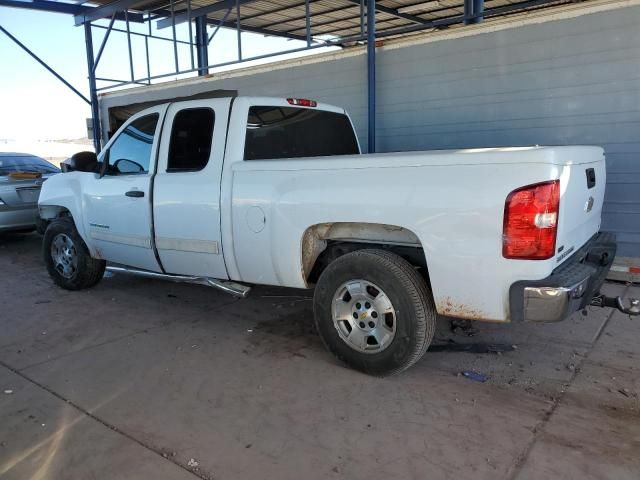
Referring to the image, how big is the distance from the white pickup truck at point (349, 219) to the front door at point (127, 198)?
19 mm

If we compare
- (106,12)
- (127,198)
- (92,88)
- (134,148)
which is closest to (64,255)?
(127,198)

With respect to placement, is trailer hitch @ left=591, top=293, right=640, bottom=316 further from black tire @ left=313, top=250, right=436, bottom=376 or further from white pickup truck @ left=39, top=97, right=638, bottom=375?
black tire @ left=313, top=250, right=436, bottom=376

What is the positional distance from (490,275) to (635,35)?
4322 mm

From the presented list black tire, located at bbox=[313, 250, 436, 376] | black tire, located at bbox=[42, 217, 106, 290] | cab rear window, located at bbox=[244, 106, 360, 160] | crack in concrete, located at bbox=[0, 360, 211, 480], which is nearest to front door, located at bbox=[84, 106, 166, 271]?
black tire, located at bbox=[42, 217, 106, 290]

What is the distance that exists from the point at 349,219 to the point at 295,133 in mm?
1636

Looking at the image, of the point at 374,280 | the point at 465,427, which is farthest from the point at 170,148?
the point at 465,427

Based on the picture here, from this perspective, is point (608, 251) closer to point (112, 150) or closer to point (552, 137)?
point (552, 137)

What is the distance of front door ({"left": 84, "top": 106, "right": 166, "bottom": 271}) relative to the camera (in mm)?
5062

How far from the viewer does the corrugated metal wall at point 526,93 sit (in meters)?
6.03

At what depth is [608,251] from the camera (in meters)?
4.06

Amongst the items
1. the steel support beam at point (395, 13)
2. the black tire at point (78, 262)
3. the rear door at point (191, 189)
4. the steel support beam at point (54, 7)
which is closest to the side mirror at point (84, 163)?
the black tire at point (78, 262)

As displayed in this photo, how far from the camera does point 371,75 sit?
7809 mm

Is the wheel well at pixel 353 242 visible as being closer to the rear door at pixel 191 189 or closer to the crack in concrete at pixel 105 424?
the rear door at pixel 191 189

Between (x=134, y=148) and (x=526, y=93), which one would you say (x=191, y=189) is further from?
(x=526, y=93)
